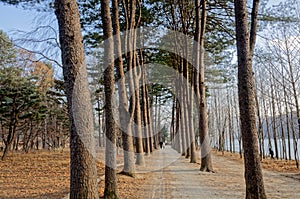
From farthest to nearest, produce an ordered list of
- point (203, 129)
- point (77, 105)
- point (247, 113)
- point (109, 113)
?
point (203, 129), point (109, 113), point (247, 113), point (77, 105)

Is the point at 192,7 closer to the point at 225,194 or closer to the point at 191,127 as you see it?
the point at 191,127

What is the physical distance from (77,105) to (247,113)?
123 inches

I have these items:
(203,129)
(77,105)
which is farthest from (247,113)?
(203,129)

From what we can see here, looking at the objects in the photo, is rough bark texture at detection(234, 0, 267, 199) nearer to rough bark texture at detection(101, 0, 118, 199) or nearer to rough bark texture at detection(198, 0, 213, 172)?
rough bark texture at detection(101, 0, 118, 199)

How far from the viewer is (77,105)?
4.03 metres

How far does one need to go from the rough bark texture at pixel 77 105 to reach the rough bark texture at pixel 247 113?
9.34 ft

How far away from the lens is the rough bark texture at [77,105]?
12.8 ft

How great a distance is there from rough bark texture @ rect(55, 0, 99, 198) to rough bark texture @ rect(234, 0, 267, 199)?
112 inches

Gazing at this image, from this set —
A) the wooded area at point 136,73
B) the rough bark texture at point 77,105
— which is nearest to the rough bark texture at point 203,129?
the wooded area at point 136,73

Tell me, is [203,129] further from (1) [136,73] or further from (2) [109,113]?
(2) [109,113]

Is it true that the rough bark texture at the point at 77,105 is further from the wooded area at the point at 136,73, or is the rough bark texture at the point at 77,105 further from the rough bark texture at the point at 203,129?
the rough bark texture at the point at 203,129

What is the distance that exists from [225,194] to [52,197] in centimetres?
416

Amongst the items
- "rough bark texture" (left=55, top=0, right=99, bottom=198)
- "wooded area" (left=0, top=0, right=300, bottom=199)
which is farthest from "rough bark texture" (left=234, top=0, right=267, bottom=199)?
"rough bark texture" (left=55, top=0, right=99, bottom=198)

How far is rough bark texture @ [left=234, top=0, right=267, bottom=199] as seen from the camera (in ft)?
17.3
